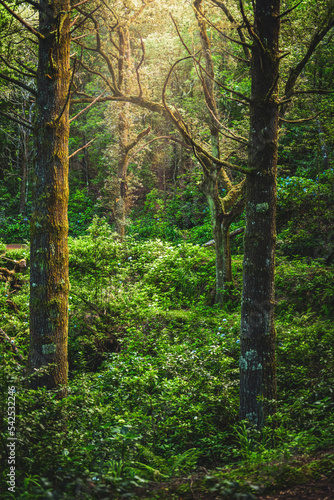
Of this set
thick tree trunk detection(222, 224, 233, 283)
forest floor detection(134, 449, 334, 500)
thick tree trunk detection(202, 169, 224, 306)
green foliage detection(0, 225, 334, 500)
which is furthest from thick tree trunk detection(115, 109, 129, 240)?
forest floor detection(134, 449, 334, 500)

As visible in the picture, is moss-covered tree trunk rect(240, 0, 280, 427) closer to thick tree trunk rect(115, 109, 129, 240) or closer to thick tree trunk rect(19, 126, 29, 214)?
thick tree trunk rect(115, 109, 129, 240)

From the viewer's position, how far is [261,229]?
400 centimetres

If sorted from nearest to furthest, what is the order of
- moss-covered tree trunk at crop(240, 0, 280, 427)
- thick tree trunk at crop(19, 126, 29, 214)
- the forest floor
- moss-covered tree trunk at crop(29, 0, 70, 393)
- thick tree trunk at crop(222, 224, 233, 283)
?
the forest floor, moss-covered tree trunk at crop(240, 0, 280, 427), moss-covered tree trunk at crop(29, 0, 70, 393), thick tree trunk at crop(222, 224, 233, 283), thick tree trunk at crop(19, 126, 29, 214)

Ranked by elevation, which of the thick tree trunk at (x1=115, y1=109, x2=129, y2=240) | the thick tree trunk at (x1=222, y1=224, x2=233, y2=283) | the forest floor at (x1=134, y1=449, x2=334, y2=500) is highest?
the thick tree trunk at (x1=115, y1=109, x2=129, y2=240)

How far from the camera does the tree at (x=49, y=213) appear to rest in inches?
169

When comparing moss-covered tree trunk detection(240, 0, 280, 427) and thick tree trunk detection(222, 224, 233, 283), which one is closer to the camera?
moss-covered tree trunk detection(240, 0, 280, 427)

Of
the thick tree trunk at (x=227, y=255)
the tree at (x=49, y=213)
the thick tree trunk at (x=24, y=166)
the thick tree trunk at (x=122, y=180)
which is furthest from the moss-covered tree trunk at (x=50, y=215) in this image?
the thick tree trunk at (x=24, y=166)

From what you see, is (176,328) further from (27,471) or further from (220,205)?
(27,471)

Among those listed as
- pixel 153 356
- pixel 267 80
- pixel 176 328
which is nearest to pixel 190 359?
pixel 153 356

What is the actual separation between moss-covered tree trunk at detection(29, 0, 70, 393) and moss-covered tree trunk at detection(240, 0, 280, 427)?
2.08 m

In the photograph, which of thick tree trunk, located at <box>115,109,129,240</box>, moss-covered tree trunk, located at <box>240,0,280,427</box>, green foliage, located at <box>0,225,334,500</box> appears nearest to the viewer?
green foliage, located at <box>0,225,334,500</box>

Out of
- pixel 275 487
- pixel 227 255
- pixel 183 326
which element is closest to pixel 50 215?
Answer: pixel 275 487

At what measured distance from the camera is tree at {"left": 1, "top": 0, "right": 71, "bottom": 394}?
430 cm

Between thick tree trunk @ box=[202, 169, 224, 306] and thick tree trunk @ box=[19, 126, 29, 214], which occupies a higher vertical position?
thick tree trunk @ box=[19, 126, 29, 214]
